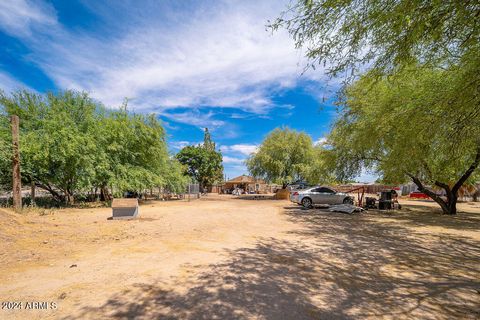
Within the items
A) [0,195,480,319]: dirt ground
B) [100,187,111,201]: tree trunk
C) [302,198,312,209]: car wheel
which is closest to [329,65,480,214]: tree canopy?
[0,195,480,319]: dirt ground

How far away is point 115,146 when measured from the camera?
66.0 feet

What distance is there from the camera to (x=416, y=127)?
627 centimetres

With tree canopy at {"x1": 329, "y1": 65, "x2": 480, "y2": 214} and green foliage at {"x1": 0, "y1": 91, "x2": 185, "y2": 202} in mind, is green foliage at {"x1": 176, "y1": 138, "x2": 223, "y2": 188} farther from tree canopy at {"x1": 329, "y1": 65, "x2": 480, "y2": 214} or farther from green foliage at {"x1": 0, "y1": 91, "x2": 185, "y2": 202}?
tree canopy at {"x1": 329, "y1": 65, "x2": 480, "y2": 214}

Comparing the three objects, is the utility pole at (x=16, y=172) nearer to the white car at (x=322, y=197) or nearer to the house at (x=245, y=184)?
the white car at (x=322, y=197)

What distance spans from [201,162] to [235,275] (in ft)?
175

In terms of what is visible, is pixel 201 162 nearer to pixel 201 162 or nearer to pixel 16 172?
pixel 201 162

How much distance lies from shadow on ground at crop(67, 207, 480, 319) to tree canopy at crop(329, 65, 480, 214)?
2.92 meters

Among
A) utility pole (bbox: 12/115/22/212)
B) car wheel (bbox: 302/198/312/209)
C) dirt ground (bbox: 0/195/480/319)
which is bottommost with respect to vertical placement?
dirt ground (bbox: 0/195/480/319)

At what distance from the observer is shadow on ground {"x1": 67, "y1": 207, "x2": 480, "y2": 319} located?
3.57m

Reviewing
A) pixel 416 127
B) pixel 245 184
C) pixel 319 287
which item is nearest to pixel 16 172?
pixel 319 287

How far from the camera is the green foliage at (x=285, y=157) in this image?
34.2m

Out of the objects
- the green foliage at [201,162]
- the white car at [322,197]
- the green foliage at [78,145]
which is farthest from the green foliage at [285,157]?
the green foliage at [201,162]

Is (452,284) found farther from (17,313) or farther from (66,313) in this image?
(17,313)

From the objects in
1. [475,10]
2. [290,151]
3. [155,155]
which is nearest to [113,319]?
[475,10]
